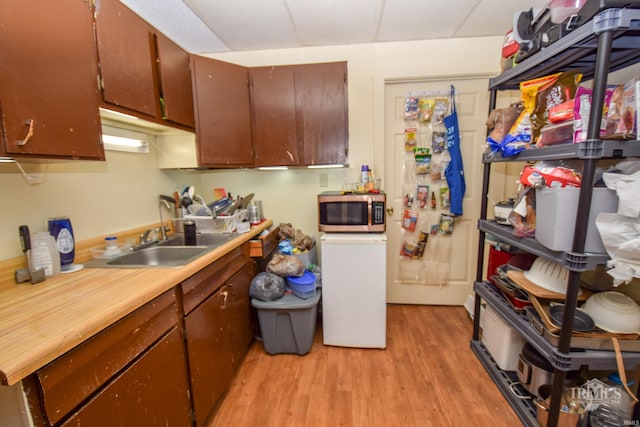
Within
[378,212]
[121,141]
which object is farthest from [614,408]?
[121,141]

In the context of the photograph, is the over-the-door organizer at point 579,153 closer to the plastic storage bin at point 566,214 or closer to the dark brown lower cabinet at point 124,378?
the plastic storage bin at point 566,214

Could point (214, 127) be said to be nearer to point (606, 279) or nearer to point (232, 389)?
point (232, 389)

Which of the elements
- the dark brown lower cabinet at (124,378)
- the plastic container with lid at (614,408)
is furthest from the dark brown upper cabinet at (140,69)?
the plastic container with lid at (614,408)

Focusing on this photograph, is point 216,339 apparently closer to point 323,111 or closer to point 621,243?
point 323,111

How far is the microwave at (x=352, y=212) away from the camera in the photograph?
1862 millimetres

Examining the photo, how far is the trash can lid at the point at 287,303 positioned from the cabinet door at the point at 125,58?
1310 millimetres

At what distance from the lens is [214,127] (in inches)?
71.2

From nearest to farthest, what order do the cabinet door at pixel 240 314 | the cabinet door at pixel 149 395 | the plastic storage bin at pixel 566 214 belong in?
the cabinet door at pixel 149 395, the plastic storage bin at pixel 566 214, the cabinet door at pixel 240 314

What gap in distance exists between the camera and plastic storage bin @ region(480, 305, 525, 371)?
1.56 metres

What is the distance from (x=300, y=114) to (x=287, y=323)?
1.53m

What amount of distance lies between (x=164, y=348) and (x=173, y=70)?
4.83ft

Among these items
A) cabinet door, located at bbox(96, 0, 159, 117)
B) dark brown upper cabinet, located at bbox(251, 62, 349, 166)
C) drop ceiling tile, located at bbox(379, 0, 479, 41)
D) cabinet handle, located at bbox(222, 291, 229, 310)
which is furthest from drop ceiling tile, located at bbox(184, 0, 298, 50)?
cabinet handle, located at bbox(222, 291, 229, 310)

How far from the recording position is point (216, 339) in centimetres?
139

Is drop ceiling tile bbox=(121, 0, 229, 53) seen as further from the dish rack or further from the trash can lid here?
the trash can lid
